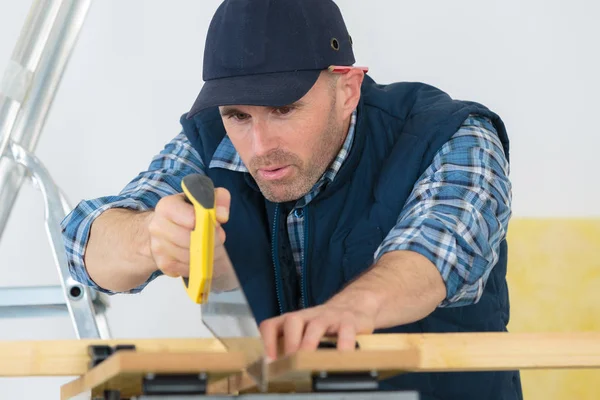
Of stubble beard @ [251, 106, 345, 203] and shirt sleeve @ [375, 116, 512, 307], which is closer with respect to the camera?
shirt sleeve @ [375, 116, 512, 307]

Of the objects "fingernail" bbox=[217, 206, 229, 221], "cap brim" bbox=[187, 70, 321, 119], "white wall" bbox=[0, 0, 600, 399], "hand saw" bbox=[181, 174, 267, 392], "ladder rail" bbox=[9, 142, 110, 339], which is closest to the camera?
"hand saw" bbox=[181, 174, 267, 392]

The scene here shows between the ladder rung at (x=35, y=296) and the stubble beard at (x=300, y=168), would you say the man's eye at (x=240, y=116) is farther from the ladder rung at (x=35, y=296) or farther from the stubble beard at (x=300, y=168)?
the ladder rung at (x=35, y=296)

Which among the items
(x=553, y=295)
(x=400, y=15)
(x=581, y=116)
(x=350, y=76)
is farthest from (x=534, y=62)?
(x=350, y=76)

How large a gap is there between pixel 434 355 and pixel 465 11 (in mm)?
1708

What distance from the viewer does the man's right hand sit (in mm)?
1152

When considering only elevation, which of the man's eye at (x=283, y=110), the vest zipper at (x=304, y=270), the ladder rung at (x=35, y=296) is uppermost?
the man's eye at (x=283, y=110)

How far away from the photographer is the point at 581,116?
2.59 metres

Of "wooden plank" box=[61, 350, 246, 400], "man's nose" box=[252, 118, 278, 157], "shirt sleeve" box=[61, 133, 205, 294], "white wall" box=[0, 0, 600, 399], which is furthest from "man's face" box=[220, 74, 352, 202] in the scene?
"white wall" box=[0, 0, 600, 399]

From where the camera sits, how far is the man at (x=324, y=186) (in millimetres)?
1507

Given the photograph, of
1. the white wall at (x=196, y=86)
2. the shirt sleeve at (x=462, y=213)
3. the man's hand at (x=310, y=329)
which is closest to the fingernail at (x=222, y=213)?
the man's hand at (x=310, y=329)

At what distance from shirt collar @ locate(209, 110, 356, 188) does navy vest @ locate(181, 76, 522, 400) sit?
0.05 ft

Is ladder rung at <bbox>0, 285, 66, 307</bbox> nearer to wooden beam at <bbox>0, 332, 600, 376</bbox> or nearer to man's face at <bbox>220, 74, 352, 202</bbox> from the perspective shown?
man's face at <bbox>220, 74, 352, 202</bbox>

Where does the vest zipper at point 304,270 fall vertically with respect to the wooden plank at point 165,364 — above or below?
below

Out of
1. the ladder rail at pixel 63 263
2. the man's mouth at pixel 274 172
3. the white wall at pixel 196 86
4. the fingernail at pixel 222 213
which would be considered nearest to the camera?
the fingernail at pixel 222 213
